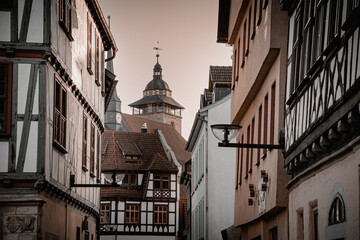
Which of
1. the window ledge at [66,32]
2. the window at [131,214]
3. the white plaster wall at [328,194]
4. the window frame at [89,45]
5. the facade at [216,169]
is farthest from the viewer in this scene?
the window at [131,214]

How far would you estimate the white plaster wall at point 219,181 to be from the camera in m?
34.0

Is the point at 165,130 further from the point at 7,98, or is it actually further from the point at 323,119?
the point at 323,119

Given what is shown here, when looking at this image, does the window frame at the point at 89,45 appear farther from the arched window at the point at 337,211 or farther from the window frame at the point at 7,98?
the arched window at the point at 337,211

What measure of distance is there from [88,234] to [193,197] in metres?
21.6

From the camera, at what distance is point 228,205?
3428 centimetres

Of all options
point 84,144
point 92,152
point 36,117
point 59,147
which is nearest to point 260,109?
point 59,147

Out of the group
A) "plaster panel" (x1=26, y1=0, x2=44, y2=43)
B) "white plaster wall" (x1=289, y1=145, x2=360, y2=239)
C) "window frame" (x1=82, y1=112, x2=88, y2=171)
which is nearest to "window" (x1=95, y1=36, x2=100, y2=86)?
"window frame" (x1=82, y1=112, x2=88, y2=171)

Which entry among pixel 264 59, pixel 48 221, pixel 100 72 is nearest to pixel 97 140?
pixel 100 72

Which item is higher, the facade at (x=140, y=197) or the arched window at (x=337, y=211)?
the facade at (x=140, y=197)

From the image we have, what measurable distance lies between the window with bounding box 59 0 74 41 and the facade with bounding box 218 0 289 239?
4632 mm

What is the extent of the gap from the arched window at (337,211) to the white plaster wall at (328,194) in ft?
0.51

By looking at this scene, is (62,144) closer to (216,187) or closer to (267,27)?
(267,27)

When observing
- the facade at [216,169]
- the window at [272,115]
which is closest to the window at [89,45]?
the window at [272,115]

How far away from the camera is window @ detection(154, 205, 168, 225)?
192 feet
